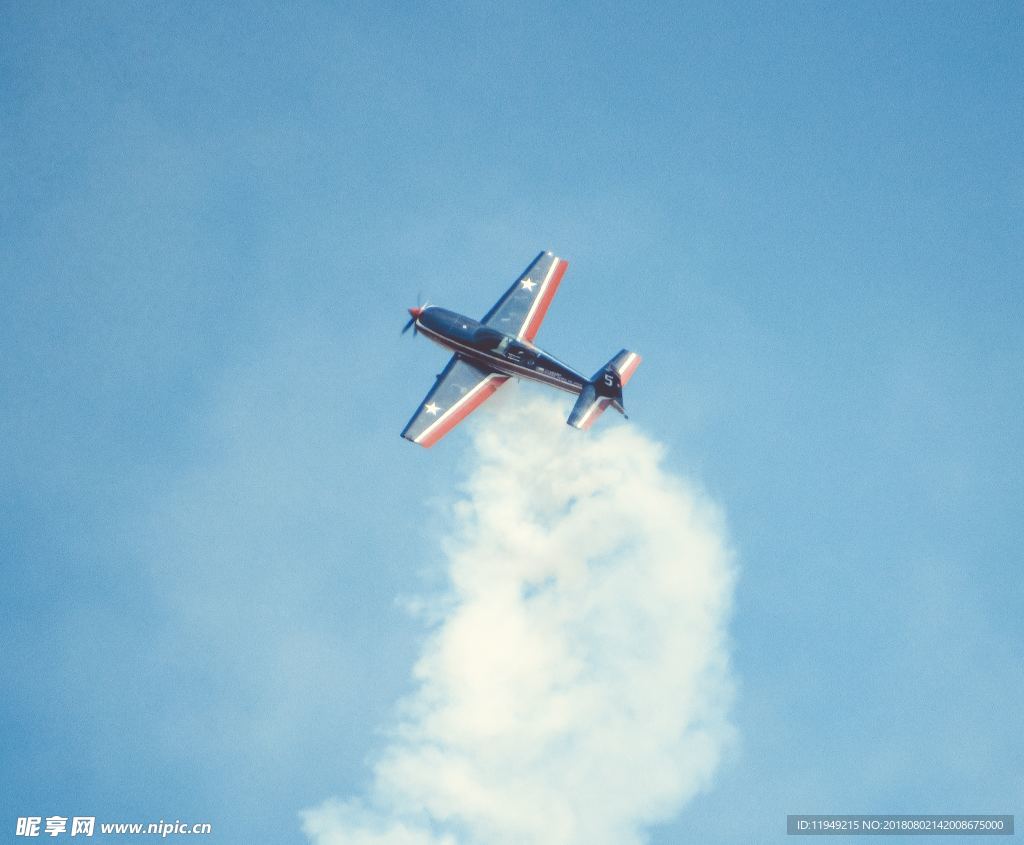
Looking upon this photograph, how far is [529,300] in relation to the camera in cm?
6475

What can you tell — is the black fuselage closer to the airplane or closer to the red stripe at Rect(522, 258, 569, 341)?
the airplane

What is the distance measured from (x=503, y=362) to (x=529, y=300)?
6.29m

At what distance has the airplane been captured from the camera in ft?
190

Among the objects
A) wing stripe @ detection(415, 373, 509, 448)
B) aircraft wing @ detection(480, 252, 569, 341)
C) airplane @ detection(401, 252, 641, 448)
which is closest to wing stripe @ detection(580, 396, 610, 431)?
airplane @ detection(401, 252, 641, 448)

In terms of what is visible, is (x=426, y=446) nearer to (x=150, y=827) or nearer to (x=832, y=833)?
(x=150, y=827)

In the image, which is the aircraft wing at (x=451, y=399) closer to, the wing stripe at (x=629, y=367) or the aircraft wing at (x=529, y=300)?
the aircraft wing at (x=529, y=300)

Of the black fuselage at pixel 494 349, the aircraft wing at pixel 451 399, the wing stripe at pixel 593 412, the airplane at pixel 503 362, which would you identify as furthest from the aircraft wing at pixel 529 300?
the wing stripe at pixel 593 412

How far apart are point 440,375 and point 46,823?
33.5 metres

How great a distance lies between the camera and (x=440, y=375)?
6097 cm

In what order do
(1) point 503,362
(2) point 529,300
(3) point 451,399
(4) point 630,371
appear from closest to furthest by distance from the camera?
(4) point 630,371, (3) point 451,399, (1) point 503,362, (2) point 529,300

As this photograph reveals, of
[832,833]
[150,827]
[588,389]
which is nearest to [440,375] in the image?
[588,389]

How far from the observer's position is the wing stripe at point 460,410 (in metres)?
58.2

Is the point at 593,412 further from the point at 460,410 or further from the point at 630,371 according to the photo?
the point at 460,410

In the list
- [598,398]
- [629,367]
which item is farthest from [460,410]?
[629,367]
